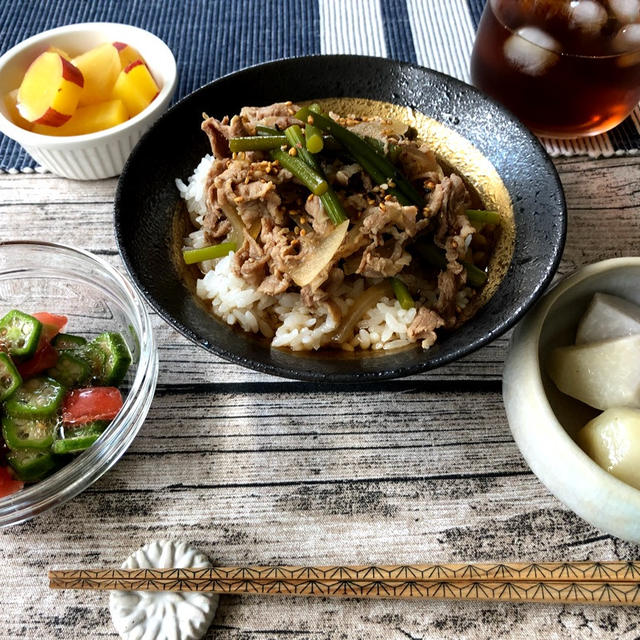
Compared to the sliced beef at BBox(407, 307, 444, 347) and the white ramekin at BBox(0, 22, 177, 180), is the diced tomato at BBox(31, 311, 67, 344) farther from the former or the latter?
the sliced beef at BBox(407, 307, 444, 347)

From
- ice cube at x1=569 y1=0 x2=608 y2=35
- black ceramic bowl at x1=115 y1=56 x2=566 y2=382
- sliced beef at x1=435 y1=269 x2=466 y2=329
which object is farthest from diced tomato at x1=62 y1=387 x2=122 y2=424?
ice cube at x1=569 y1=0 x2=608 y2=35

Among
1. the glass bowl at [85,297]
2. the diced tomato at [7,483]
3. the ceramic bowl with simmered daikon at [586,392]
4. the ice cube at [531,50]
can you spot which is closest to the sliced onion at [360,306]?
the ceramic bowl with simmered daikon at [586,392]

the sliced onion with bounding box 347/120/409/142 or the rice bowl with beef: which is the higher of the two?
the sliced onion with bounding box 347/120/409/142

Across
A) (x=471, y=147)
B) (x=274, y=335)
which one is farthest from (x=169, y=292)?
(x=471, y=147)

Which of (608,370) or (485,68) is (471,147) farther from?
(608,370)

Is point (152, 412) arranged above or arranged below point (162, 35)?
below

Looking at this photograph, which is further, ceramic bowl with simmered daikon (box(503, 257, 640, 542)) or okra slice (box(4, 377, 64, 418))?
okra slice (box(4, 377, 64, 418))

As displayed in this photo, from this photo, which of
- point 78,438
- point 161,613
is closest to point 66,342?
point 78,438
